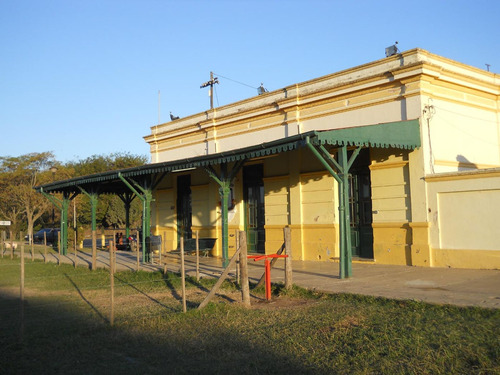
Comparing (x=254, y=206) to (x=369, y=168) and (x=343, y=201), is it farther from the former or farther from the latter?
(x=343, y=201)

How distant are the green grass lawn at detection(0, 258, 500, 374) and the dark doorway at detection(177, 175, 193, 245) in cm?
1187

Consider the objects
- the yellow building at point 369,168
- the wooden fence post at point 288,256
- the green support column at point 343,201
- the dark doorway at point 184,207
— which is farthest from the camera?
the dark doorway at point 184,207

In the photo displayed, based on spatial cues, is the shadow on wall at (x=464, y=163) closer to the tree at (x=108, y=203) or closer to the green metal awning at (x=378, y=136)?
the green metal awning at (x=378, y=136)

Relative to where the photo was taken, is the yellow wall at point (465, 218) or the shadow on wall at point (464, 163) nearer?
the yellow wall at point (465, 218)

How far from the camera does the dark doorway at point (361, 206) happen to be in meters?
14.8

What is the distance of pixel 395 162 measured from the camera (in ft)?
45.2

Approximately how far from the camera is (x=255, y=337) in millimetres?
6562

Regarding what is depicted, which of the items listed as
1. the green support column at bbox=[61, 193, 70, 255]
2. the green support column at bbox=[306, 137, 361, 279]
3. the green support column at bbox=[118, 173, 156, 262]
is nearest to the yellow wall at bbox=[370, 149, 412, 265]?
the green support column at bbox=[306, 137, 361, 279]

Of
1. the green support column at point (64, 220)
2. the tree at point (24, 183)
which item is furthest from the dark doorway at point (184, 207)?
the tree at point (24, 183)

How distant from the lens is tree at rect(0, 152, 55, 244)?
38.5 m

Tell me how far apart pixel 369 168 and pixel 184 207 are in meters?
10.1

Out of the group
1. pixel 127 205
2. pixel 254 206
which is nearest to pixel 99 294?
pixel 254 206

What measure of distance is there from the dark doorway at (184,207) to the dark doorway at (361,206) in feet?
28.4

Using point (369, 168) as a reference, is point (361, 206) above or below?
below
